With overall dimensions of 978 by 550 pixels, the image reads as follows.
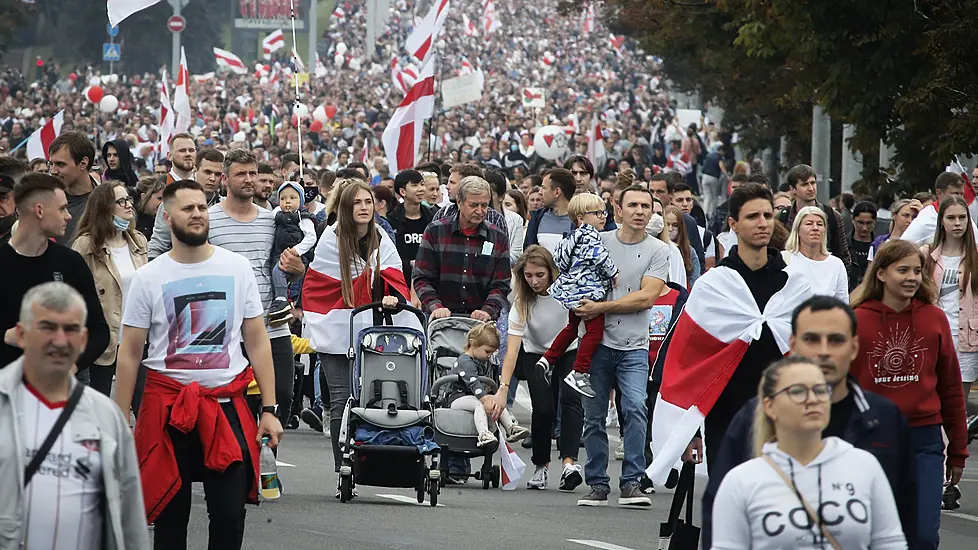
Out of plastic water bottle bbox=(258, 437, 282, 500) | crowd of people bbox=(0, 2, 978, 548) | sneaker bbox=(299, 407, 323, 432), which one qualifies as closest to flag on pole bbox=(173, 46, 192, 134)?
crowd of people bbox=(0, 2, 978, 548)

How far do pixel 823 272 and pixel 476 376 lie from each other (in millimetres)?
2610

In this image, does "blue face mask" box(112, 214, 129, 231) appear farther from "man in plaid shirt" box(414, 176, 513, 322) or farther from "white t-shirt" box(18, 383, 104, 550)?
"white t-shirt" box(18, 383, 104, 550)

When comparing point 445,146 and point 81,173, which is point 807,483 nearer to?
point 81,173

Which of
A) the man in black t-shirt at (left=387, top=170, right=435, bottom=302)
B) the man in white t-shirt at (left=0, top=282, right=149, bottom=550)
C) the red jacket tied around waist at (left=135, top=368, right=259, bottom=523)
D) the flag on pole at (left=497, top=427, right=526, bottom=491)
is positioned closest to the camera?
the man in white t-shirt at (left=0, top=282, right=149, bottom=550)

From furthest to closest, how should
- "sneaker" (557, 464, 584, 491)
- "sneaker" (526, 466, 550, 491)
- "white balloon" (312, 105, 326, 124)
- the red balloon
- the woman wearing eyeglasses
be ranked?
the red balloon
"white balloon" (312, 105, 326, 124)
"sneaker" (526, 466, 550, 491)
"sneaker" (557, 464, 584, 491)
the woman wearing eyeglasses

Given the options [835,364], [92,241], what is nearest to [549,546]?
[92,241]

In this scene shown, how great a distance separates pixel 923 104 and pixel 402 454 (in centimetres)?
902

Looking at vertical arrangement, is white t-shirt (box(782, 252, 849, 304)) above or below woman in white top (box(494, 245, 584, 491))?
above

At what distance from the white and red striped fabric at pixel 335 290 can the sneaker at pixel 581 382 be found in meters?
1.05

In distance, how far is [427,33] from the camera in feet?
84.2

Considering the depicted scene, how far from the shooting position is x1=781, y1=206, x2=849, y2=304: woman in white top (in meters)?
10.7

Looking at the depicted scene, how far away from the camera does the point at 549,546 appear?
395 inches

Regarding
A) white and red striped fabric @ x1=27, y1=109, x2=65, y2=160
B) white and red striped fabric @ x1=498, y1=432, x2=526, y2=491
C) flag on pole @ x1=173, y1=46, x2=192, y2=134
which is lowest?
white and red striped fabric @ x1=498, y1=432, x2=526, y2=491

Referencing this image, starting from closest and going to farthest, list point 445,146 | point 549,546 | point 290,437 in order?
1. point 549,546
2. point 290,437
3. point 445,146
